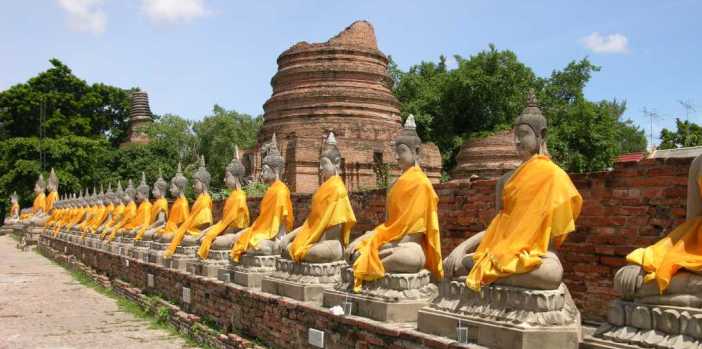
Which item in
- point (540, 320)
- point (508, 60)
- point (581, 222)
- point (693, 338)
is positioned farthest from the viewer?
point (508, 60)

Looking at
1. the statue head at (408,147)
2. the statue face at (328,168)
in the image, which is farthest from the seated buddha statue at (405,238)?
the statue face at (328,168)

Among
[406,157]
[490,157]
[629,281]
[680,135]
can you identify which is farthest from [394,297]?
[680,135]

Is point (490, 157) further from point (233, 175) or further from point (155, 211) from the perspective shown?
point (233, 175)

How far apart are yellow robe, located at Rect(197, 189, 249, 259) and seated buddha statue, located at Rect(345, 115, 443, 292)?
13.6 feet

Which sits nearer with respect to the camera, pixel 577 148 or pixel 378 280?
pixel 378 280

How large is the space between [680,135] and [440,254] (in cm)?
2385

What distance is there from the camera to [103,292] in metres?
14.2

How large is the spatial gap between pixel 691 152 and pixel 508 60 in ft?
80.3

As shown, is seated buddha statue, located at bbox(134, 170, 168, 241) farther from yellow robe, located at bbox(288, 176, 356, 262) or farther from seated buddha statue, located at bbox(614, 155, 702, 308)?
seated buddha statue, located at bbox(614, 155, 702, 308)

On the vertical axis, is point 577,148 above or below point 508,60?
below

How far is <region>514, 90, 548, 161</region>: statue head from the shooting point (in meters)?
5.06

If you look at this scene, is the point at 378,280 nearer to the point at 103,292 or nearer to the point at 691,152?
the point at 691,152

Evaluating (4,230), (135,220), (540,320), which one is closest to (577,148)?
(135,220)

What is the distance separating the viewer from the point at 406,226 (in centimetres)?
612
